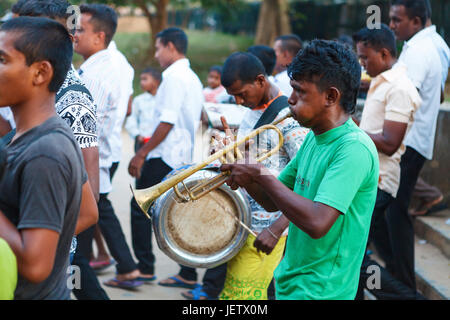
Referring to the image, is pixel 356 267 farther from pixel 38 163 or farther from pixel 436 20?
pixel 436 20

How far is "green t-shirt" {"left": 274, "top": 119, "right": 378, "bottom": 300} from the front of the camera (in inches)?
90.0

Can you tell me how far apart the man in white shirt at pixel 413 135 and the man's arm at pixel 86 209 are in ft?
9.88

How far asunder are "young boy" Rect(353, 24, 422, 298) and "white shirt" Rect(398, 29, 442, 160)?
0.44 m

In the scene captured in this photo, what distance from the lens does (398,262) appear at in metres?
4.61

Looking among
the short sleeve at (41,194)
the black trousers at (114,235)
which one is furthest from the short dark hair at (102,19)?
the short sleeve at (41,194)

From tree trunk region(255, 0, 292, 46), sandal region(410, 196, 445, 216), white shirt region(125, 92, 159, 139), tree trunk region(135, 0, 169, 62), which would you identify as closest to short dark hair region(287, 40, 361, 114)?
sandal region(410, 196, 445, 216)

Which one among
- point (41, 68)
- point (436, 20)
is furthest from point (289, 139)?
point (436, 20)

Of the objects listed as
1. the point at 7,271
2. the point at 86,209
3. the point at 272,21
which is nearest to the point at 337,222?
the point at 86,209

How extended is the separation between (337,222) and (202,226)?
1445 millimetres

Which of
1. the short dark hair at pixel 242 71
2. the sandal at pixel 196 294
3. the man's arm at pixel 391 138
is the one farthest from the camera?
the sandal at pixel 196 294

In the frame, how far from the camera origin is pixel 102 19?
423 centimetres

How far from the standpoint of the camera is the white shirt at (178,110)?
16.6 feet

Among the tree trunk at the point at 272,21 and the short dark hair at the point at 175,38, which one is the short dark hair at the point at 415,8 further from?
the tree trunk at the point at 272,21

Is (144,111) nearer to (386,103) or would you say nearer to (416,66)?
(416,66)
